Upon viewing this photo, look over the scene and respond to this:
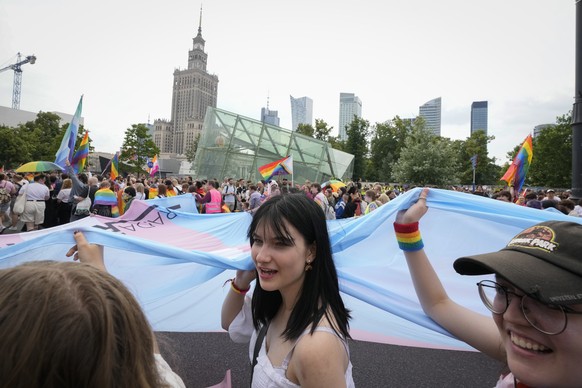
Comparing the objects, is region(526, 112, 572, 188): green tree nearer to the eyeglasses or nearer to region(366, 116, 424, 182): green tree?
region(366, 116, 424, 182): green tree

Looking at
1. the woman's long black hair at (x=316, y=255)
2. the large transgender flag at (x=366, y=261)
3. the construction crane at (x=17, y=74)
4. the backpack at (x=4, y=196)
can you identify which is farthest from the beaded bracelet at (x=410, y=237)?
the construction crane at (x=17, y=74)

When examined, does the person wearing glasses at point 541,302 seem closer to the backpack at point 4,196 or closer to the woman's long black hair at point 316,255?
the woman's long black hair at point 316,255

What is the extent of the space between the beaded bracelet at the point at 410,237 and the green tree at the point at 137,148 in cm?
5202

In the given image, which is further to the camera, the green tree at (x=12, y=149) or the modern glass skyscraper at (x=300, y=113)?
the modern glass skyscraper at (x=300, y=113)

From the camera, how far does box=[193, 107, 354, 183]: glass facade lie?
77.4 ft

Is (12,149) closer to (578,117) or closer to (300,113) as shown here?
(578,117)

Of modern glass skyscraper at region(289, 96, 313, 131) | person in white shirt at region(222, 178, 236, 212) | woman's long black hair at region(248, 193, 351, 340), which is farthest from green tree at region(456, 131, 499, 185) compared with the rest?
modern glass skyscraper at region(289, 96, 313, 131)

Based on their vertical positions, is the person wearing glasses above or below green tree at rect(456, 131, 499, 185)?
below

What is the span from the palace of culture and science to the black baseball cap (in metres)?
155

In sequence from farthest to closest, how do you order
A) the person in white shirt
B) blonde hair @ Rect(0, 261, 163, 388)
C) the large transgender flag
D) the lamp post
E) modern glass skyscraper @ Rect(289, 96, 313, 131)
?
1. modern glass skyscraper @ Rect(289, 96, 313, 131)
2. the person in white shirt
3. the lamp post
4. the large transgender flag
5. blonde hair @ Rect(0, 261, 163, 388)

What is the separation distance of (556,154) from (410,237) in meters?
55.9

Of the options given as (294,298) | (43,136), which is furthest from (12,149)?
(294,298)

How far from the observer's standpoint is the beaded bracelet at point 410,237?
1.90 meters

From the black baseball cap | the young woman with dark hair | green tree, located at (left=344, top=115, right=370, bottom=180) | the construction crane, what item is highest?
the construction crane
